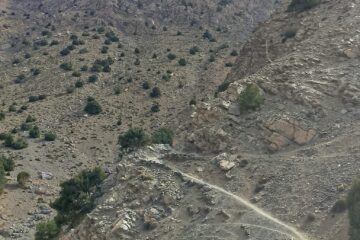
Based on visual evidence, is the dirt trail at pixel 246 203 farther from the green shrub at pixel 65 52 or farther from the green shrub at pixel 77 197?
the green shrub at pixel 65 52

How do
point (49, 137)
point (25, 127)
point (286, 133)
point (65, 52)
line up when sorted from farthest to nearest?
1. point (65, 52)
2. point (25, 127)
3. point (49, 137)
4. point (286, 133)

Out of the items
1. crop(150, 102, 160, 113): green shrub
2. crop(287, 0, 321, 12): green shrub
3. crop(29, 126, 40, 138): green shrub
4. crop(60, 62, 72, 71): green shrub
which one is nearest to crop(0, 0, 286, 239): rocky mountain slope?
crop(60, 62, 72, 71): green shrub

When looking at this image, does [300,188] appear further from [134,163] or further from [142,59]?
[142,59]

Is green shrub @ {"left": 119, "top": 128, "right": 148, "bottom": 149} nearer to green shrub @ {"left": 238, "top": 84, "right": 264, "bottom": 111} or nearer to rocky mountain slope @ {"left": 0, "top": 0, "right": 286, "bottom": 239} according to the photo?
rocky mountain slope @ {"left": 0, "top": 0, "right": 286, "bottom": 239}

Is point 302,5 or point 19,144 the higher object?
point 302,5

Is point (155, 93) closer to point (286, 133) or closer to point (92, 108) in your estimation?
point (92, 108)

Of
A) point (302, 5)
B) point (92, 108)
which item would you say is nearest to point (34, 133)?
point (92, 108)

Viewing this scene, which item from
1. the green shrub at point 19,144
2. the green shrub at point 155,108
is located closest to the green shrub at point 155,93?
the green shrub at point 155,108

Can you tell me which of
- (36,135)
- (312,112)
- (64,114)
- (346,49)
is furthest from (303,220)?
(64,114)
